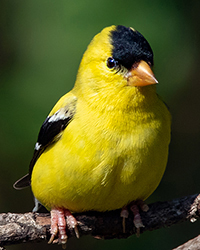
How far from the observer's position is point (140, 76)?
3303mm

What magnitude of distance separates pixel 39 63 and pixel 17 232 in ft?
5.78

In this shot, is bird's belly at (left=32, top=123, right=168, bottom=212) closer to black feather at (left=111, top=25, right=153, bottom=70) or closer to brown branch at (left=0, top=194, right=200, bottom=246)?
brown branch at (left=0, top=194, right=200, bottom=246)

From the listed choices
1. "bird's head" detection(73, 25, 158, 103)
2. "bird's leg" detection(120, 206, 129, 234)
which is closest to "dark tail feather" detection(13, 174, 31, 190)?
"bird's leg" detection(120, 206, 129, 234)

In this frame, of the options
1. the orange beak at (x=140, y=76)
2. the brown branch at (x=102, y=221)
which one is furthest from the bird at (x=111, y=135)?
the brown branch at (x=102, y=221)

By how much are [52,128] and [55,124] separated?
0.17ft

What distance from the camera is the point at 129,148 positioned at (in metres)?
3.37

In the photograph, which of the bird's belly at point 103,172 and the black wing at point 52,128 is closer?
the bird's belly at point 103,172

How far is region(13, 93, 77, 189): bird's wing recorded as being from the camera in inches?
143

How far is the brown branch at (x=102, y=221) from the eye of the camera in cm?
346

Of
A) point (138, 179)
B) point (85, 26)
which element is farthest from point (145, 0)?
point (138, 179)

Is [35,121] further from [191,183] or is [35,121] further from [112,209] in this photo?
[191,183]

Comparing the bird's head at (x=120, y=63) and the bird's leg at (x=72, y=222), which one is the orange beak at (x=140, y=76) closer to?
the bird's head at (x=120, y=63)

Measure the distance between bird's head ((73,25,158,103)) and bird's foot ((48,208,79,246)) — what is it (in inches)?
41.5

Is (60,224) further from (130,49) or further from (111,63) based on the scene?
(130,49)
